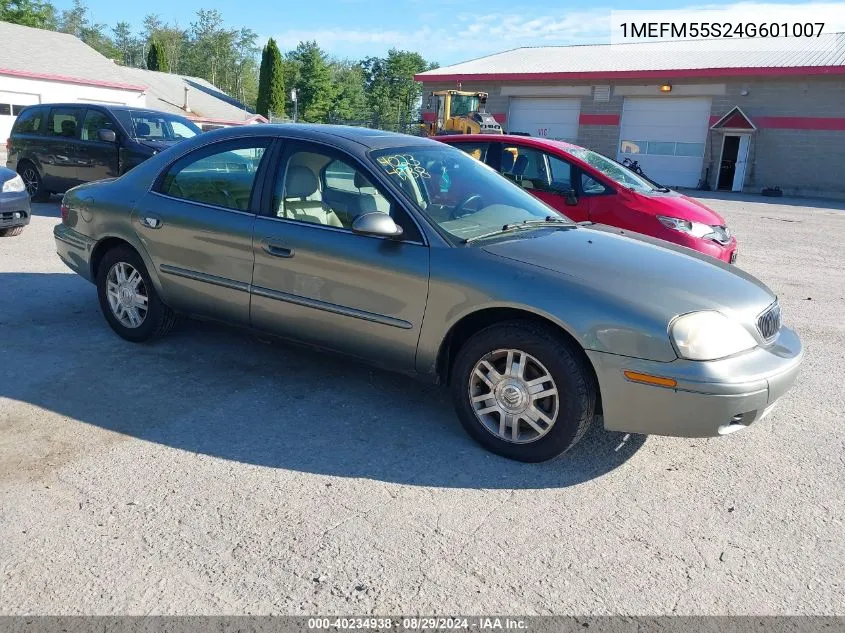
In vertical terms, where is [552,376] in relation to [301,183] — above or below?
below

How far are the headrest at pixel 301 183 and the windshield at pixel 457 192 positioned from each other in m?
0.43

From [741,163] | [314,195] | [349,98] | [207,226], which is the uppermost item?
[349,98]

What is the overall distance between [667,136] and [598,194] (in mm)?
25766

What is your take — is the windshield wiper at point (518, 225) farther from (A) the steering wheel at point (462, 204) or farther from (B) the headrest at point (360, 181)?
(B) the headrest at point (360, 181)

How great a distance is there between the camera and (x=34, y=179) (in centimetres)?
1205

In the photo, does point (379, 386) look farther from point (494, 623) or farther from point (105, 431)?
point (494, 623)

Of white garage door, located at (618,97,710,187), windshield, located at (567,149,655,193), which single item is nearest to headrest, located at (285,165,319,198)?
windshield, located at (567,149,655,193)

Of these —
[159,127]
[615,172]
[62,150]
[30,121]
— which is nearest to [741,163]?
[615,172]

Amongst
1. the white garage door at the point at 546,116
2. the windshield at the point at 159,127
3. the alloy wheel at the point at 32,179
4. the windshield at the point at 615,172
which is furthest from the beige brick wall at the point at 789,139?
the alloy wheel at the point at 32,179

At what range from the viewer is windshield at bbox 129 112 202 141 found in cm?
1116

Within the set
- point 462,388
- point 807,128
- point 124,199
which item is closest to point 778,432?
point 462,388

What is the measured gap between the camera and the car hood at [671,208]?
7379 millimetres

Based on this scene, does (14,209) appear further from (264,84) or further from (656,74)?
(264,84)

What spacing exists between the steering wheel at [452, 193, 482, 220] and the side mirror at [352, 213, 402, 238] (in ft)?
1.39
